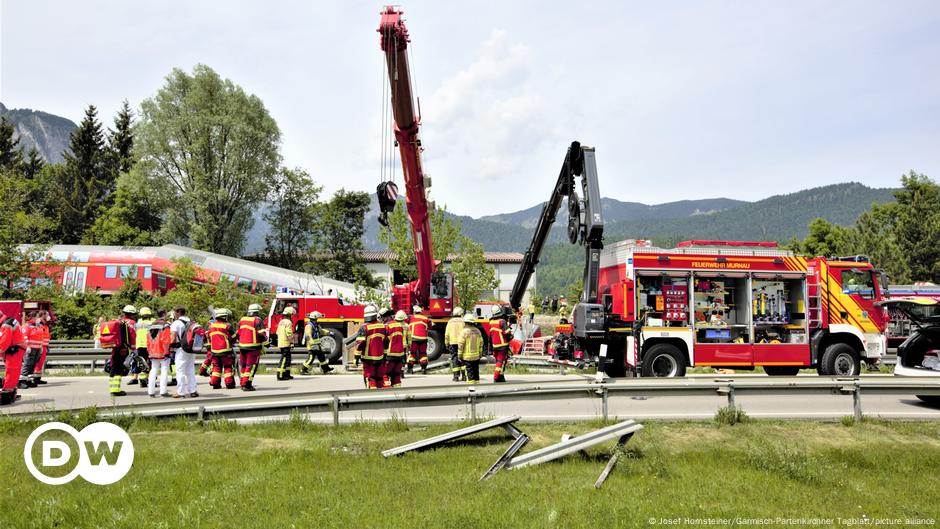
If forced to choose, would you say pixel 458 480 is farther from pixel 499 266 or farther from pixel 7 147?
pixel 7 147

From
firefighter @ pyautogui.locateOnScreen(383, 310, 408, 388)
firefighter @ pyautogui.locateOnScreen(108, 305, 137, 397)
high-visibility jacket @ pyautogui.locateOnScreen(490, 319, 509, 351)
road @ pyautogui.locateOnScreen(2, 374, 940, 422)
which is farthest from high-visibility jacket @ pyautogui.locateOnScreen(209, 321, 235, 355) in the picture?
high-visibility jacket @ pyautogui.locateOnScreen(490, 319, 509, 351)

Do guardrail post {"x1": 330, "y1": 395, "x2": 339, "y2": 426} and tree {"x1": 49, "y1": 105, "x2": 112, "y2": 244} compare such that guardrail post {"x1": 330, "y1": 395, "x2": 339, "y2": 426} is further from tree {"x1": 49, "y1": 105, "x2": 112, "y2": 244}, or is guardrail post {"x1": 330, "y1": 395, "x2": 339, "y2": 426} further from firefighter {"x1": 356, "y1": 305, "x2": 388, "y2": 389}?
tree {"x1": 49, "y1": 105, "x2": 112, "y2": 244}

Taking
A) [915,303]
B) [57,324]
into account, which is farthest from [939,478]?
[57,324]

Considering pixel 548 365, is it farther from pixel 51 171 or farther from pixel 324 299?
pixel 51 171

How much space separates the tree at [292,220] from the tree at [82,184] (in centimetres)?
1403

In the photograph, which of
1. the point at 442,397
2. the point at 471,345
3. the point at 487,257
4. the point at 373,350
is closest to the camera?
the point at 442,397

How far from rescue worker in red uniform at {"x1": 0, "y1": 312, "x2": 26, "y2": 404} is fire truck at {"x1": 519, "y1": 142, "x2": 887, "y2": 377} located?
34.6 ft

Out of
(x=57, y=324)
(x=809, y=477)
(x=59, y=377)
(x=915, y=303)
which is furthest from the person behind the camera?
(x=57, y=324)

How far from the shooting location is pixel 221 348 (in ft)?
45.7

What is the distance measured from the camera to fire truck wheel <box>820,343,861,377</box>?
50.3ft

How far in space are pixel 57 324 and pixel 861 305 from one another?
27.3m

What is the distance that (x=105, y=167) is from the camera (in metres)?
64.6

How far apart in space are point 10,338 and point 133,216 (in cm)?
4480

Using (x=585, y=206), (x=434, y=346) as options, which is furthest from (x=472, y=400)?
(x=434, y=346)
